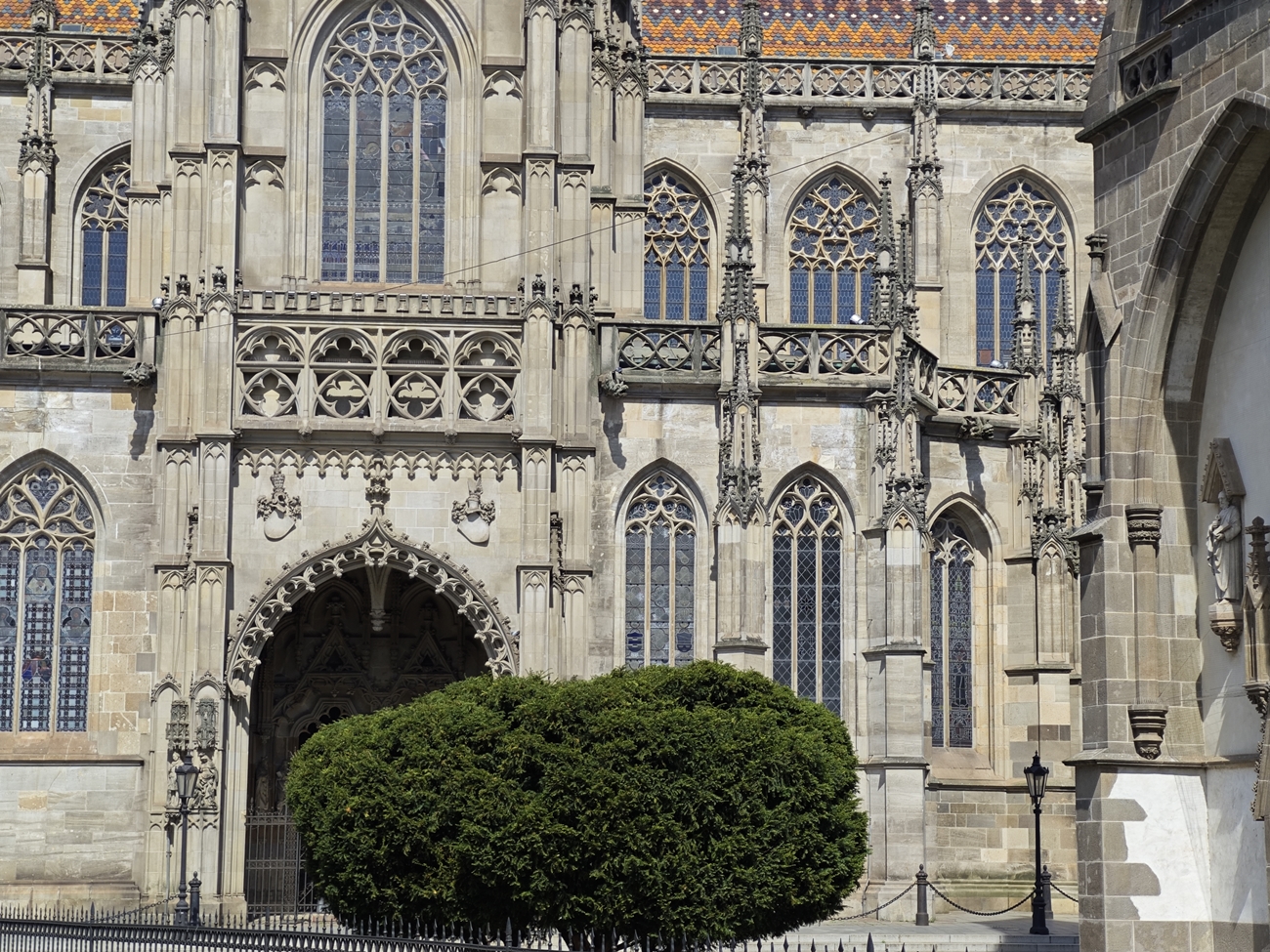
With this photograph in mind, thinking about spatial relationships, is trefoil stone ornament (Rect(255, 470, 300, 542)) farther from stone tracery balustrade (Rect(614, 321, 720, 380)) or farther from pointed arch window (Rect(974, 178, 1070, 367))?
pointed arch window (Rect(974, 178, 1070, 367))

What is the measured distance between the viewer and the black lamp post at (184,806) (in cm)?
3094

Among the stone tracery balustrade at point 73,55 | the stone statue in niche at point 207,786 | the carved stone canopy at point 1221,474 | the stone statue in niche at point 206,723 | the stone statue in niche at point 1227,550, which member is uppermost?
the stone tracery balustrade at point 73,55

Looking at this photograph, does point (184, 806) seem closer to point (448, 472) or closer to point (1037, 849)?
point (448, 472)

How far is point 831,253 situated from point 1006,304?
377cm

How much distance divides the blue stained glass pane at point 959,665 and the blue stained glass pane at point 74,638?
14.4 metres

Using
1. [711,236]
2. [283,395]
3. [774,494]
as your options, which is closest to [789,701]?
[774,494]

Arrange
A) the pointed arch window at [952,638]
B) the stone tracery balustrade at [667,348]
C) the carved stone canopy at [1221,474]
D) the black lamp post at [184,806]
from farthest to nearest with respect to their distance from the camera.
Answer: the pointed arch window at [952,638] < the stone tracery balustrade at [667,348] < the black lamp post at [184,806] < the carved stone canopy at [1221,474]

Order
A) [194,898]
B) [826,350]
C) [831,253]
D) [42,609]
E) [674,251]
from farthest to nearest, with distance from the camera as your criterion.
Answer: [831,253], [674,251], [826,350], [42,609], [194,898]

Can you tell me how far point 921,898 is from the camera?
3459 cm

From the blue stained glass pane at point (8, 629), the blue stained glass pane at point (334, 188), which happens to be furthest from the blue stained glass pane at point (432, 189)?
the blue stained glass pane at point (8, 629)

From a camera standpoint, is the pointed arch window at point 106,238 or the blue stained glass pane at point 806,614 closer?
the blue stained glass pane at point 806,614

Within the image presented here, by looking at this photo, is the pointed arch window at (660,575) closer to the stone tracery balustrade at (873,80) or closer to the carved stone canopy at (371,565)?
the carved stone canopy at (371,565)

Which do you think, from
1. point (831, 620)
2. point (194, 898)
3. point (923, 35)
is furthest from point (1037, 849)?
point (923, 35)

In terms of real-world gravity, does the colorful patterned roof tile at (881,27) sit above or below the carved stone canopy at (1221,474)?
above
